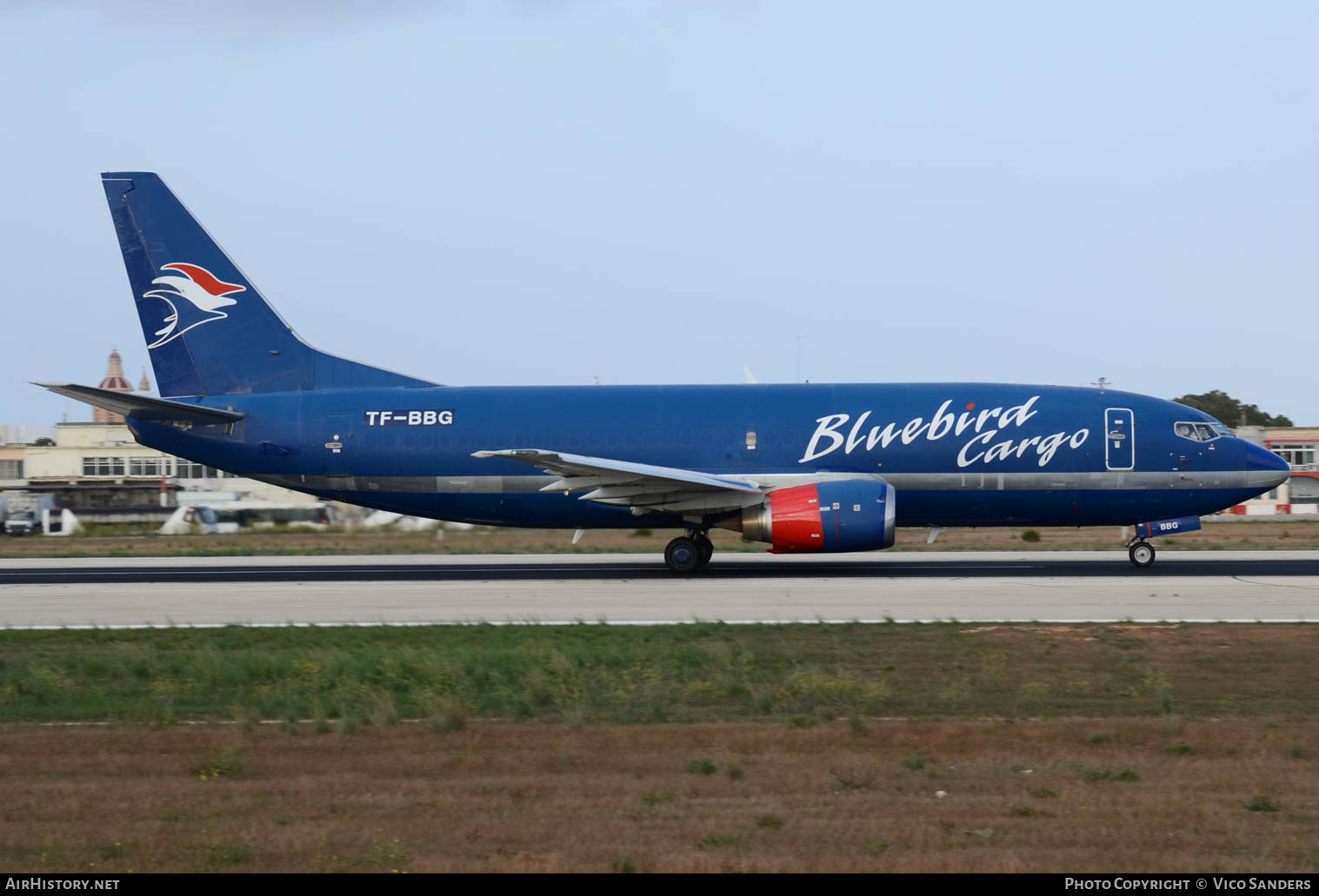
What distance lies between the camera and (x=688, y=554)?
25.2m

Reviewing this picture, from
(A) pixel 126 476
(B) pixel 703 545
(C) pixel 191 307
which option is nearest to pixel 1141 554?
(B) pixel 703 545

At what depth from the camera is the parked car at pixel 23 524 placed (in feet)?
187

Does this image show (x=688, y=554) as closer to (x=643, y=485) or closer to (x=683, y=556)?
Answer: (x=683, y=556)

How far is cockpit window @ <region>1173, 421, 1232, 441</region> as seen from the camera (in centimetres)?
2541

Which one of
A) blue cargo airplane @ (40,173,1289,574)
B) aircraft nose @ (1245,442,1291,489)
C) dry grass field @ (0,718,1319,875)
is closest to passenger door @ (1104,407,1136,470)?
blue cargo airplane @ (40,173,1289,574)

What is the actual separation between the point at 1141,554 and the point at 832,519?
684 cm

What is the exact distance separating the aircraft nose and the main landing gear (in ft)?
37.4

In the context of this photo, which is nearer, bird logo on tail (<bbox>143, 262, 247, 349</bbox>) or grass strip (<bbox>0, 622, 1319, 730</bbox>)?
grass strip (<bbox>0, 622, 1319, 730</bbox>)

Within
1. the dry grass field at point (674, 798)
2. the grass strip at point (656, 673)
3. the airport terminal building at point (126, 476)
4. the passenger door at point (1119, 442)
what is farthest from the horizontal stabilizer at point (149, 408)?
the airport terminal building at point (126, 476)

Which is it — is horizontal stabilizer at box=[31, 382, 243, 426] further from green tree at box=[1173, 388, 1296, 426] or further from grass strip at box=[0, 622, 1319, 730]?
green tree at box=[1173, 388, 1296, 426]

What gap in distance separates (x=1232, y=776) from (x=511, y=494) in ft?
61.9

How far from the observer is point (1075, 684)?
12.3 meters

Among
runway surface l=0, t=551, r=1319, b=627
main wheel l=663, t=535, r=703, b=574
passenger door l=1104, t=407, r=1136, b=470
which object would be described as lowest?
runway surface l=0, t=551, r=1319, b=627
